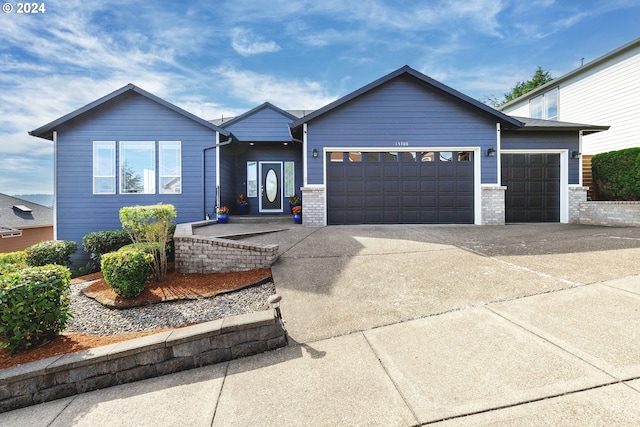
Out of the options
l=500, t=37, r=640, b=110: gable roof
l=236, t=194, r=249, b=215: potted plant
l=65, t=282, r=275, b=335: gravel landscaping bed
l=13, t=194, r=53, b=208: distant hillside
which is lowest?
l=65, t=282, r=275, b=335: gravel landscaping bed

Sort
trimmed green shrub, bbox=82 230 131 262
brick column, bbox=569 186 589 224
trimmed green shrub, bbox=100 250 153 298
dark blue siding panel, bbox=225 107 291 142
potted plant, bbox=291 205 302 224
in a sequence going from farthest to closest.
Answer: dark blue siding panel, bbox=225 107 291 142 < potted plant, bbox=291 205 302 224 < brick column, bbox=569 186 589 224 < trimmed green shrub, bbox=82 230 131 262 < trimmed green shrub, bbox=100 250 153 298

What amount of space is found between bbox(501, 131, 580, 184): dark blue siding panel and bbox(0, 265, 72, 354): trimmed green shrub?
1193cm

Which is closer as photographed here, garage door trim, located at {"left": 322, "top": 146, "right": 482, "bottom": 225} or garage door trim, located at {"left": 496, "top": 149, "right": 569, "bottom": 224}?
garage door trim, located at {"left": 322, "top": 146, "right": 482, "bottom": 225}

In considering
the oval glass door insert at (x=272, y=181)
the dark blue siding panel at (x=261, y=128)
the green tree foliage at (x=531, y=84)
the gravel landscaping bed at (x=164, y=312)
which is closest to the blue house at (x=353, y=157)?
the dark blue siding panel at (x=261, y=128)

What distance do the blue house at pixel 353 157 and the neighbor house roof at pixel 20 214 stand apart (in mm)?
10249

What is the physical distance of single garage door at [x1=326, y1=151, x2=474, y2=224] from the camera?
369 inches

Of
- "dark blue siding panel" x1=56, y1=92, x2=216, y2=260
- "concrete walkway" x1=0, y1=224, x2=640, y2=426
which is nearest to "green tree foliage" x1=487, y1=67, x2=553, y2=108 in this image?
"dark blue siding panel" x1=56, y1=92, x2=216, y2=260

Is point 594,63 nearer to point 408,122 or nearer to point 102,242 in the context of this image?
point 408,122

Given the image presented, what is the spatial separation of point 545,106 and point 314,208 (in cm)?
1472

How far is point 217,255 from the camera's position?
5.76 m

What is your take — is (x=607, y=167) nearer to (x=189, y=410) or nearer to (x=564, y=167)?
(x=564, y=167)

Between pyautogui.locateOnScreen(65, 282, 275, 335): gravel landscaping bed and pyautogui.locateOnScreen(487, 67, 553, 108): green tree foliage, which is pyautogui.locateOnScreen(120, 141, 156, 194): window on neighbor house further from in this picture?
pyautogui.locateOnScreen(487, 67, 553, 108): green tree foliage

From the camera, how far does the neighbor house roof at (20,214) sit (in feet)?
51.4

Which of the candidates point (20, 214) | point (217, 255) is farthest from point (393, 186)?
point (20, 214)
